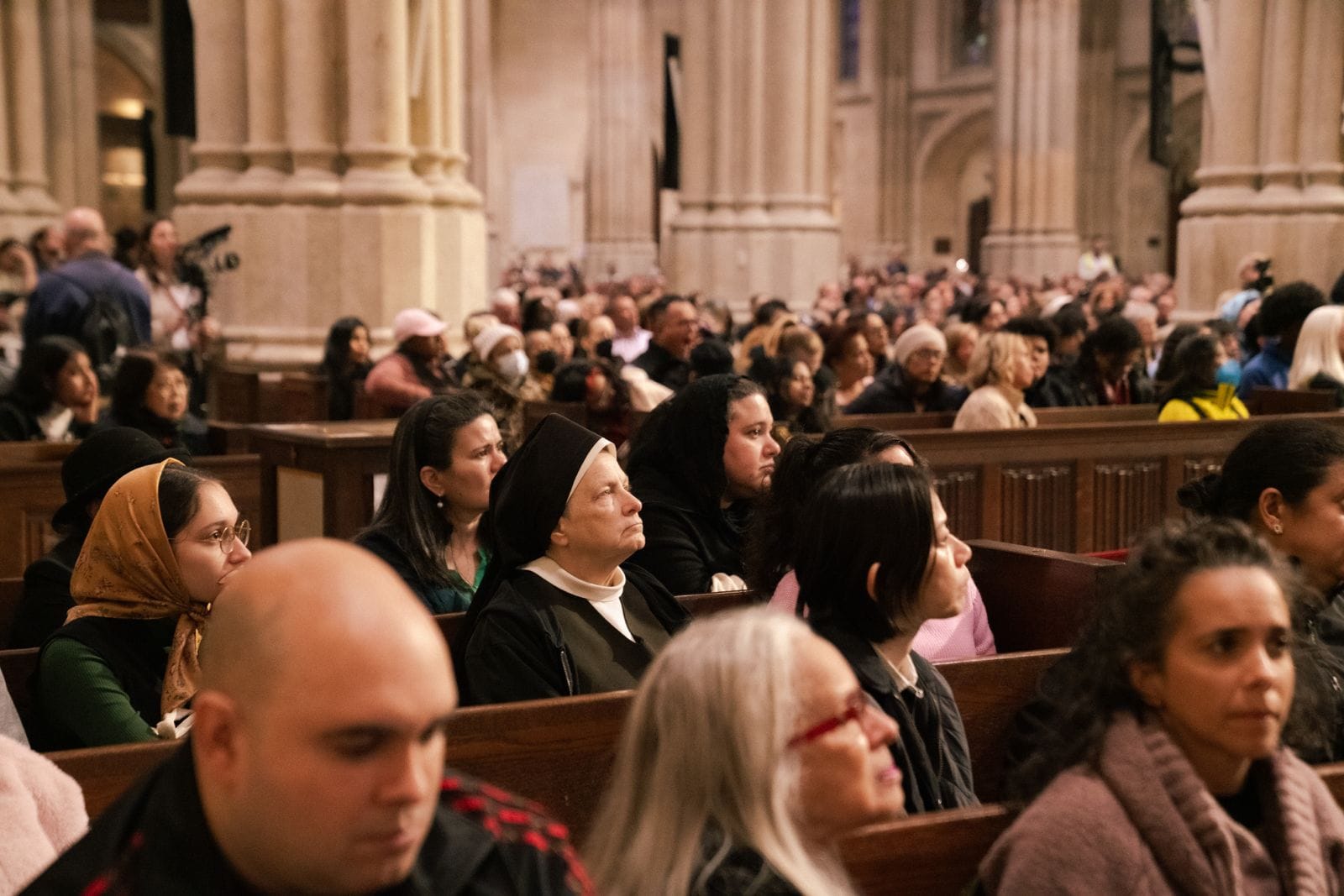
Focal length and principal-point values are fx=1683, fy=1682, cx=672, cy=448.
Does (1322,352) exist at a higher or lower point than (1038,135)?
lower

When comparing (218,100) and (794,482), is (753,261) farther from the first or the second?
(794,482)

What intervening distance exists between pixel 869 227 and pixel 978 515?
87.6 feet

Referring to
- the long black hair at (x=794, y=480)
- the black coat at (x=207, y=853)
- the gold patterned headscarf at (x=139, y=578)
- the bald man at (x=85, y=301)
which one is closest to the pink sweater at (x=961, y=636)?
the long black hair at (x=794, y=480)

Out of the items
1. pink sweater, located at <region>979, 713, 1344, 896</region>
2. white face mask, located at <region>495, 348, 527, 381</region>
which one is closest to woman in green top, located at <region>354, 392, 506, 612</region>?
pink sweater, located at <region>979, 713, 1344, 896</region>

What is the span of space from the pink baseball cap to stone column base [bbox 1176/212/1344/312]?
7.81m

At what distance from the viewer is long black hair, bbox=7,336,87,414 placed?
673 cm

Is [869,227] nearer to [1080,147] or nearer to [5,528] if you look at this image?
[1080,147]

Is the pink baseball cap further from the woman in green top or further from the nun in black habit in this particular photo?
the nun in black habit

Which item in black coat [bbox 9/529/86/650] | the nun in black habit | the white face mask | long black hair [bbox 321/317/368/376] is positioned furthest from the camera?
long black hair [bbox 321/317/368/376]

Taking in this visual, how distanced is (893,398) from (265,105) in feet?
12.1

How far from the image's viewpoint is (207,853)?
1631 millimetres

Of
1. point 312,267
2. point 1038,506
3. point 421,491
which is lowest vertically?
point 1038,506

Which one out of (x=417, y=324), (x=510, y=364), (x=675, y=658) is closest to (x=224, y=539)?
(x=675, y=658)

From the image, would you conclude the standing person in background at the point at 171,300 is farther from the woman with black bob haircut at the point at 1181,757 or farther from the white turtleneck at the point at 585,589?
the woman with black bob haircut at the point at 1181,757
